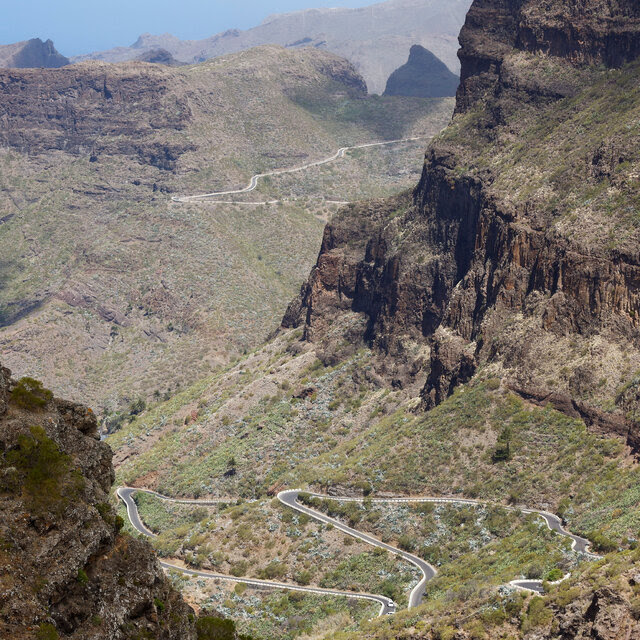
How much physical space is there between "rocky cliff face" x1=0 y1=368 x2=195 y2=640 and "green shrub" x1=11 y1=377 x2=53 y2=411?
37mm

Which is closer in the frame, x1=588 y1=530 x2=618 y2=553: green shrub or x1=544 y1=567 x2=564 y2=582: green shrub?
x1=544 y1=567 x2=564 y2=582: green shrub

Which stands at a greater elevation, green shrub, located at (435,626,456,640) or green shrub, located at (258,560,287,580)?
green shrub, located at (435,626,456,640)

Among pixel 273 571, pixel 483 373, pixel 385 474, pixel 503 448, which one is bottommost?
pixel 273 571

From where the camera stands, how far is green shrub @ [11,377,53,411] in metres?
33.2

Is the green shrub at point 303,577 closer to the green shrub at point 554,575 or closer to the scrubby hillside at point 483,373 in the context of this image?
the scrubby hillside at point 483,373

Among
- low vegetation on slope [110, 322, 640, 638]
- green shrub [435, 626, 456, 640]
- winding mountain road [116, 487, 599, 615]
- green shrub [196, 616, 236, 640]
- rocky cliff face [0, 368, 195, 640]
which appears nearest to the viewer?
rocky cliff face [0, 368, 195, 640]

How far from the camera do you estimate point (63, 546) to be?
1180 inches

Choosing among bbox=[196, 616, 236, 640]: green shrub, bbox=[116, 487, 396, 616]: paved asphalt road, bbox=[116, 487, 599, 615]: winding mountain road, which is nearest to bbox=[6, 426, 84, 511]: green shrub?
bbox=[196, 616, 236, 640]: green shrub

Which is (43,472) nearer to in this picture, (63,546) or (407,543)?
(63,546)

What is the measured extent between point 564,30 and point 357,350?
41.4 m

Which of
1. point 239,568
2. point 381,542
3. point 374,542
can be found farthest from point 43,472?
point 239,568

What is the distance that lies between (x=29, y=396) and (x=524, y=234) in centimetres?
5532

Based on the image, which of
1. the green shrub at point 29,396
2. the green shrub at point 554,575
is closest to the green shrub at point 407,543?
the green shrub at point 554,575

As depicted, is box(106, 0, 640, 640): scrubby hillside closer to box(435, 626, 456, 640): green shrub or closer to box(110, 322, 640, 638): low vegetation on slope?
box(435, 626, 456, 640): green shrub
